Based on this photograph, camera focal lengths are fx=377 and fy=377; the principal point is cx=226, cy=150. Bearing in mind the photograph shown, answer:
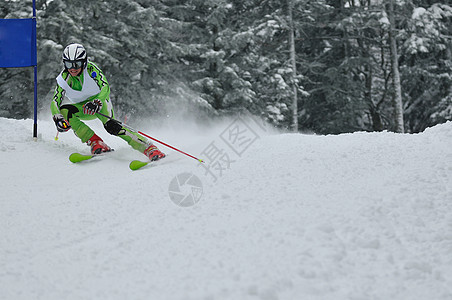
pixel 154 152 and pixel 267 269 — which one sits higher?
pixel 267 269

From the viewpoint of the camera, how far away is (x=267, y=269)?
7.75 feet

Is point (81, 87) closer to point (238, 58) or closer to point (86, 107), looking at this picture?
point (86, 107)

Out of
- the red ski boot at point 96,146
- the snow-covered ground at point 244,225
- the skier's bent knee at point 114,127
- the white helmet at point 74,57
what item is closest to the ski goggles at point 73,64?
the white helmet at point 74,57

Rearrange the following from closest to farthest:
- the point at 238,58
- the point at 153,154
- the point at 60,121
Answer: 1. the point at 153,154
2. the point at 60,121
3. the point at 238,58

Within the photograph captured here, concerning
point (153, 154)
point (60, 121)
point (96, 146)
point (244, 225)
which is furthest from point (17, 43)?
point (244, 225)

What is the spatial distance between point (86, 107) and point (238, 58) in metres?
10.3

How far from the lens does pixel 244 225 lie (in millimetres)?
2941

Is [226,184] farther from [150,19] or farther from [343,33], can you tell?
[343,33]

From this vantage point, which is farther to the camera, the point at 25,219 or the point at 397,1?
the point at 397,1

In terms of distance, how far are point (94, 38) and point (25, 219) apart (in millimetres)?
9911

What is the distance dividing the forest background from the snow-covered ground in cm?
843

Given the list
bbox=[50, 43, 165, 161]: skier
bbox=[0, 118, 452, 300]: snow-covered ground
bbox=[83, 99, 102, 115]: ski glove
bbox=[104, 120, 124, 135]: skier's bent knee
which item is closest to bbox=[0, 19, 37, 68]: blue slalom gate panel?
bbox=[50, 43, 165, 161]: skier

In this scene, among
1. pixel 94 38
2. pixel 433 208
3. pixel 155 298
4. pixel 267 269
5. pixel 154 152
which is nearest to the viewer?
pixel 155 298

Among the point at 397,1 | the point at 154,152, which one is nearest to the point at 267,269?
the point at 154,152
